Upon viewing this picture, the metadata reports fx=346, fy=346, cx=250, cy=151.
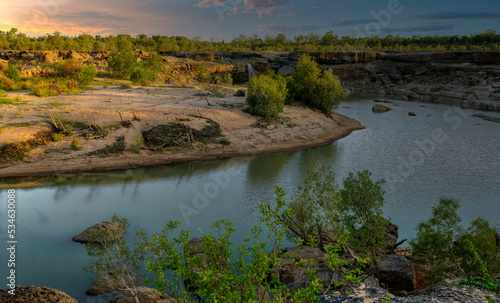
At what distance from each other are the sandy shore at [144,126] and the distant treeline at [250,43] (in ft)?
80.1

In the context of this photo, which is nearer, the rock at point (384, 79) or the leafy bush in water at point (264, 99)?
the leafy bush in water at point (264, 99)

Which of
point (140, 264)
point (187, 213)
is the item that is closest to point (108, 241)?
point (140, 264)

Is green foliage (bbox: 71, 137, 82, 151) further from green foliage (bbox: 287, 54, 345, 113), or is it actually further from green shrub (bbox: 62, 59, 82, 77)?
green foliage (bbox: 287, 54, 345, 113)

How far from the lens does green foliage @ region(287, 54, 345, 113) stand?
1515 inches

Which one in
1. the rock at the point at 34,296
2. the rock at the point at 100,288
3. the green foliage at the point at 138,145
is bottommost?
the rock at the point at 100,288

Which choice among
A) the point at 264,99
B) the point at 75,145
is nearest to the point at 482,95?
the point at 264,99

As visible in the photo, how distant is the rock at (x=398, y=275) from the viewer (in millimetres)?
11281

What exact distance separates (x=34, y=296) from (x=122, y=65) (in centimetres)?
4311

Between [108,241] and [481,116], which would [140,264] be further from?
[481,116]

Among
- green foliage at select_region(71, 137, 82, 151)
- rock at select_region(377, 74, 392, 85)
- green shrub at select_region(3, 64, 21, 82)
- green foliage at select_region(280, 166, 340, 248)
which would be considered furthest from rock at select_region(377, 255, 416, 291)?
rock at select_region(377, 74, 392, 85)

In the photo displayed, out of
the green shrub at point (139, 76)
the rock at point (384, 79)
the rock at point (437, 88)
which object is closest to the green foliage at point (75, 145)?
the green shrub at point (139, 76)

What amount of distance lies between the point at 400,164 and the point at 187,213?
1666 cm

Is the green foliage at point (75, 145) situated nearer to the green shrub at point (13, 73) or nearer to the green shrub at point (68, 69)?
the green shrub at point (13, 73)

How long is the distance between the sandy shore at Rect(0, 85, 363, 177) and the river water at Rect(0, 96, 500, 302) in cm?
129
